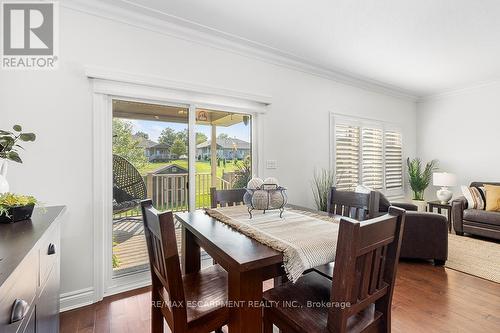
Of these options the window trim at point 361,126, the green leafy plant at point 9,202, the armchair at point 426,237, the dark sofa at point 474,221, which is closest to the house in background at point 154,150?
the green leafy plant at point 9,202

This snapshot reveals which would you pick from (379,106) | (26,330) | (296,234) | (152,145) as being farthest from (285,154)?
(26,330)

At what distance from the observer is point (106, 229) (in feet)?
7.38

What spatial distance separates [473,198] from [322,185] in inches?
96.9

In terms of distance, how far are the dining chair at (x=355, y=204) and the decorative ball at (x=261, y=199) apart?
0.60 metres

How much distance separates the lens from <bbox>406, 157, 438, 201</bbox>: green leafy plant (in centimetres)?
477

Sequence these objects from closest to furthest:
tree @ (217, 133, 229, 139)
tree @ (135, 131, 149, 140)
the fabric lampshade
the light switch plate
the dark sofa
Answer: tree @ (135, 131, 149, 140) < tree @ (217, 133, 229, 139) < the light switch plate < the dark sofa < the fabric lampshade

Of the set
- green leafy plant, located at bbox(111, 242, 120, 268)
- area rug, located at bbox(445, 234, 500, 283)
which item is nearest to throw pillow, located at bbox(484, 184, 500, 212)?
area rug, located at bbox(445, 234, 500, 283)

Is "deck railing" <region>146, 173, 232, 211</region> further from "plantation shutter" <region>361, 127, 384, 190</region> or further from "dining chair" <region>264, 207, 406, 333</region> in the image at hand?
"plantation shutter" <region>361, 127, 384, 190</region>

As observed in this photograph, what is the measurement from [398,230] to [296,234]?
457mm

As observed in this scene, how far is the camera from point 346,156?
403 cm

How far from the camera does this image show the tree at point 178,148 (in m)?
2.66

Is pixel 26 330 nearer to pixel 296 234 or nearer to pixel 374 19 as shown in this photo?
pixel 296 234

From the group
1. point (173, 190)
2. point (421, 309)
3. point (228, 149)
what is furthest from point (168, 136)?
point (421, 309)

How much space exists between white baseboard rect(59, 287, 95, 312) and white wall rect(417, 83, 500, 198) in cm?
583
